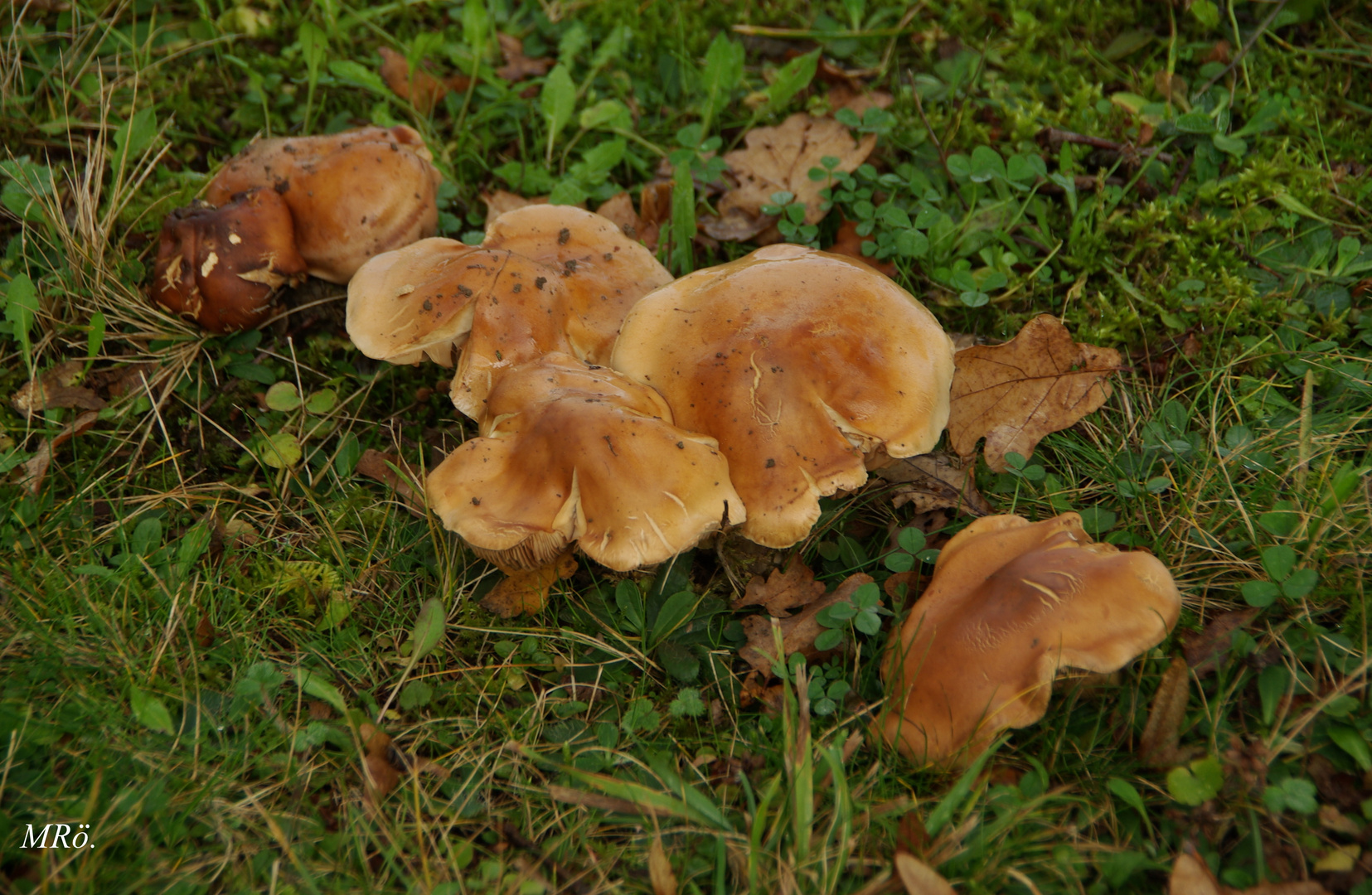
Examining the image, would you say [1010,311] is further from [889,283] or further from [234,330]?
[234,330]

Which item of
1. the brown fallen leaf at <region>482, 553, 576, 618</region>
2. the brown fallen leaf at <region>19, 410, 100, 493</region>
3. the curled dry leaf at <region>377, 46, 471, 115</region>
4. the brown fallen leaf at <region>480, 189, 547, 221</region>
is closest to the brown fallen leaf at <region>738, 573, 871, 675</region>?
the brown fallen leaf at <region>482, 553, 576, 618</region>

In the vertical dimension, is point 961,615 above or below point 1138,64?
below

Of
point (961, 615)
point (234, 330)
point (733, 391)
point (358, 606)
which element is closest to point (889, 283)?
point (733, 391)

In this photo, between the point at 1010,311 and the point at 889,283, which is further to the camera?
the point at 1010,311

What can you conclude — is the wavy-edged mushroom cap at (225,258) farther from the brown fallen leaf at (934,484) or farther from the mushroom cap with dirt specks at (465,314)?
the brown fallen leaf at (934,484)

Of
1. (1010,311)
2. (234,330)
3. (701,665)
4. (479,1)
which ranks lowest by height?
(701,665)

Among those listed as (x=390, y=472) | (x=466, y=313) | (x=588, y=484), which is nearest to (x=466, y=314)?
(x=466, y=313)

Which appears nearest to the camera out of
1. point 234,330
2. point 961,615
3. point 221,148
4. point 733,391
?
point 961,615
